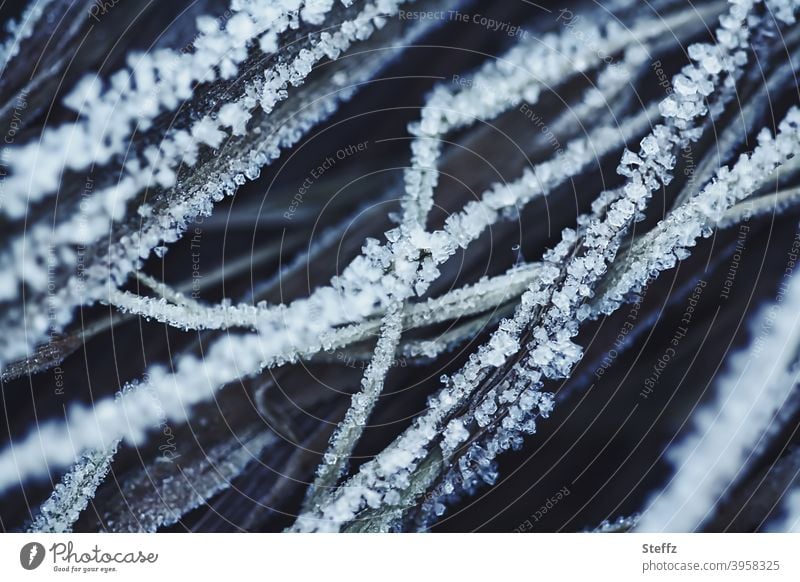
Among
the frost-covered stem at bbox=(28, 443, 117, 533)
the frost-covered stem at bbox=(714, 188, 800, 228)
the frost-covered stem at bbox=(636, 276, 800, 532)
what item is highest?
the frost-covered stem at bbox=(714, 188, 800, 228)

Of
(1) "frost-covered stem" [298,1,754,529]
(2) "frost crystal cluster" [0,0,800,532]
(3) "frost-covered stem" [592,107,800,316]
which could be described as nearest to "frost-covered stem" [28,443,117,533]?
(2) "frost crystal cluster" [0,0,800,532]

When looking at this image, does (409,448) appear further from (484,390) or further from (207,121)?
(207,121)

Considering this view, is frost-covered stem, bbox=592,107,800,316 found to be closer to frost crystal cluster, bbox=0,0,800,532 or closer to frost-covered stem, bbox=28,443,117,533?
frost crystal cluster, bbox=0,0,800,532

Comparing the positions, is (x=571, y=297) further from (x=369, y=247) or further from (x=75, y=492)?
(x=75, y=492)

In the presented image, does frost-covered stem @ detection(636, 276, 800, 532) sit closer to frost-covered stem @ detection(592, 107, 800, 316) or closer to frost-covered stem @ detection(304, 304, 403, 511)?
frost-covered stem @ detection(592, 107, 800, 316)

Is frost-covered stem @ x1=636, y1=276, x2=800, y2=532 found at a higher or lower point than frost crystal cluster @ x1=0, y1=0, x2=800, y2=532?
lower

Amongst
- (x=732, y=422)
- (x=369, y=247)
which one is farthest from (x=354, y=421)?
(x=732, y=422)

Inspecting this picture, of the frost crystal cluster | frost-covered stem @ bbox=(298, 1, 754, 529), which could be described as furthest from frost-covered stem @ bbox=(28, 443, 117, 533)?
frost-covered stem @ bbox=(298, 1, 754, 529)
